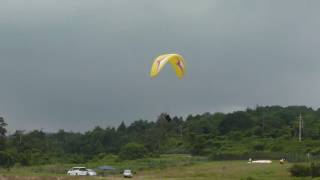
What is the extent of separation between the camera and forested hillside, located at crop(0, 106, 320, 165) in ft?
334

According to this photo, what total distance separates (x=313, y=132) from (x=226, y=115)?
1207 inches

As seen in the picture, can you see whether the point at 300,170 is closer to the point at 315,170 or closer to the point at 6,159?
the point at 315,170

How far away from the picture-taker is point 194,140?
403 feet

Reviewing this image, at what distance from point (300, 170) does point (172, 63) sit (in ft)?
93.7

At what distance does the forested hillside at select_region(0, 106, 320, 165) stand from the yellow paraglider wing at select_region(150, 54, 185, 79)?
183ft

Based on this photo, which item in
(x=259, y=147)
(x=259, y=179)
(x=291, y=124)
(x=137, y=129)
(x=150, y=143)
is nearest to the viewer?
(x=259, y=179)

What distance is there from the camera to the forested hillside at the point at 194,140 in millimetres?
101875

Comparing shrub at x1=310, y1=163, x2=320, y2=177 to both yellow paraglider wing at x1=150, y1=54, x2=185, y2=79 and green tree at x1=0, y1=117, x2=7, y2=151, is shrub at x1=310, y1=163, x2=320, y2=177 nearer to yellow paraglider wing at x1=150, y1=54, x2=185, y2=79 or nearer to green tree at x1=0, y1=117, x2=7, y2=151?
yellow paraglider wing at x1=150, y1=54, x2=185, y2=79

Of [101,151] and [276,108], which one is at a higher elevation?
[276,108]

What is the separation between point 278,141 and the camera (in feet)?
358

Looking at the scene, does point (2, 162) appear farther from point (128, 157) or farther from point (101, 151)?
point (101, 151)

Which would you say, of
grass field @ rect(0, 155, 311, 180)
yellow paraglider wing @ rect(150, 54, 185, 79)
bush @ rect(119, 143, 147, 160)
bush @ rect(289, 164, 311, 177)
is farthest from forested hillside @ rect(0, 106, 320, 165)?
yellow paraglider wing @ rect(150, 54, 185, 79)

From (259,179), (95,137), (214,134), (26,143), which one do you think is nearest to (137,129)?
(95,137)

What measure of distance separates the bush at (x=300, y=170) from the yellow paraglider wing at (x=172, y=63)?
27.4 m
